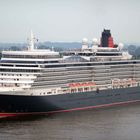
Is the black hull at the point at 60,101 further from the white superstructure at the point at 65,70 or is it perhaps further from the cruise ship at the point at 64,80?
the white superstructure at the point at 65,70

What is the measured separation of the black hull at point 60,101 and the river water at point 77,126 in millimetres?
813

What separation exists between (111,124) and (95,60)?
1106cm

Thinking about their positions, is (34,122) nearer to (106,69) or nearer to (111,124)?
(111,124)

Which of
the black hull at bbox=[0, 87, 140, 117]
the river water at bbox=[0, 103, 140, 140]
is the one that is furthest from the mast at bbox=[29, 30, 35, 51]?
the river water at bbox=[0, 103, 140, 140]

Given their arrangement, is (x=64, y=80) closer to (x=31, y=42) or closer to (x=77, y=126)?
(x=31, y=42)

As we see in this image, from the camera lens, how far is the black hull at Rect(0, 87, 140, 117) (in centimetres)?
4109

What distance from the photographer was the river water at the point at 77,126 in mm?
35188

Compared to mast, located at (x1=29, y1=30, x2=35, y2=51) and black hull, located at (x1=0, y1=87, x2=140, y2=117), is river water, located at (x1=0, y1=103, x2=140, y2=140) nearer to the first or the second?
black hull, located at (x1=0, y1=87, x2=140, y2=117)

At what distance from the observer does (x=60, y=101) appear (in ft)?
145

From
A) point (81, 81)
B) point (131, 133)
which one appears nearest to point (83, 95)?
point (81, 81)

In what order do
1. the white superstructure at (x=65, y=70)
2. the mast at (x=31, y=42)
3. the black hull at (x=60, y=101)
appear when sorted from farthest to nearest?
the mast at (x=31, y=42) < the white superstructure at (x=65, y=70) < the black hull at (x=60, y=101)

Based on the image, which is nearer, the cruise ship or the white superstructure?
the cruise ship

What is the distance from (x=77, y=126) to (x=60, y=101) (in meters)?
5.75

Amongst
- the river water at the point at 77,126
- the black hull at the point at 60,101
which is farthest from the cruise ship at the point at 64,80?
the river water at the point at 77,126
